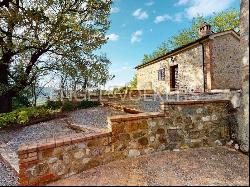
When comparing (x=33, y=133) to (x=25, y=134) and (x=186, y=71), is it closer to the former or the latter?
(x=25, y=134)

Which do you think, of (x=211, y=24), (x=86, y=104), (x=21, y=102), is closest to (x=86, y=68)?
(x=86, y=104)

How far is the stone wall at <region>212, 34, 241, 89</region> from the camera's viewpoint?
44.5 ft

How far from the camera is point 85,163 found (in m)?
4.50

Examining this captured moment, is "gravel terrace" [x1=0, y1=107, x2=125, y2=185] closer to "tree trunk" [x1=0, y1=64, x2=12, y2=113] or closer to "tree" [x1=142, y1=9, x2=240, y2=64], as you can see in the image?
"tree trunk" [x1=0, y1=64, x2=12, y2=113]

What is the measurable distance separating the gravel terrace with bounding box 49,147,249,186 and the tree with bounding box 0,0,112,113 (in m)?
8.04

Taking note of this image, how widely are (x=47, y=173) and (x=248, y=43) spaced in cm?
446

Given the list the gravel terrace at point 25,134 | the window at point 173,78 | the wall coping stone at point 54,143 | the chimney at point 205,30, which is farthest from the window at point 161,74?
the wall coping stone at point 54,143

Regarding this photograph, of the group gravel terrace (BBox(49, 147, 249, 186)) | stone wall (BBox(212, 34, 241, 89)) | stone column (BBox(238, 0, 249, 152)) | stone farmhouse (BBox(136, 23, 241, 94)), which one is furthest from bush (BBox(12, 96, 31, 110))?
stone column (BBox(238, 0, 249, 152))

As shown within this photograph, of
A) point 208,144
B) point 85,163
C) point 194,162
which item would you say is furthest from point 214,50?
point 85,163

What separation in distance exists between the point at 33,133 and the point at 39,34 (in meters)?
5.10

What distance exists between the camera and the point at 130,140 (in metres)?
5.02

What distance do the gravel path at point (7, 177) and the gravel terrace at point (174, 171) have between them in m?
1.46

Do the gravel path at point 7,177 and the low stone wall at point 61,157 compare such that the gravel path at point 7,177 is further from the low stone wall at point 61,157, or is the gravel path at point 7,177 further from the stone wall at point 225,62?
the stone wall at point 225,62

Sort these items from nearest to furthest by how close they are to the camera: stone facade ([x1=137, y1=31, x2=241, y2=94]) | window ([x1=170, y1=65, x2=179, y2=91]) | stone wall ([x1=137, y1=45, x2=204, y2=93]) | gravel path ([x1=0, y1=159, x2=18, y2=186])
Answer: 1. gravel path ([x1=0, y1=159, x2=18, y2=186])
2. stone facade ([x1=137, y1=31, x2=241, y2=94])
3. stone wall ([x1=137, y1=45, x2=204, y2=93])
4. window ([x1=170, y1=65, x2=179, y2=91])
